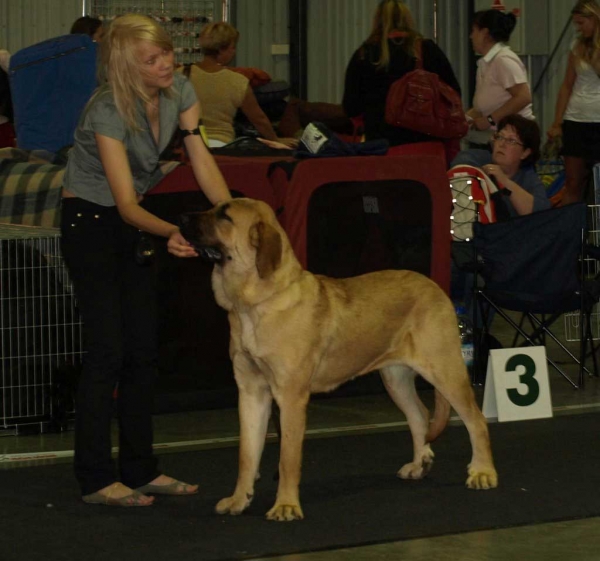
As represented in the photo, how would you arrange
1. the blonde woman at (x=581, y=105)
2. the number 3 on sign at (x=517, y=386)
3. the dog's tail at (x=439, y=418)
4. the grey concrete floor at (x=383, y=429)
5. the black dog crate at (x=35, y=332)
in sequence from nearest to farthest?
the grey concrete floor at (x=383, y=429)
the dog's tail at (x=439, y=418)
the black dog crate at (x=35, y=332)
the number 3 on sign at (x=517, y=386)
the blonde woman at (x=581, y=105)

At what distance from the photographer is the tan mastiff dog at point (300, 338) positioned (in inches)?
177

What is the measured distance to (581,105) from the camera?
345 inches

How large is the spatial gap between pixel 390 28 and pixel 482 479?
12.0 feet

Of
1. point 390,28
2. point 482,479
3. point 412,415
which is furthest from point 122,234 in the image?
point 390,28

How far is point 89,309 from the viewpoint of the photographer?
4.66m

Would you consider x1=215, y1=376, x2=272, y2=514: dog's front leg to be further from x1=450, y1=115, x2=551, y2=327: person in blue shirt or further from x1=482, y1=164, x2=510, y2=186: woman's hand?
x1=482, y1=164, x2=510, y2=186: woman's hand

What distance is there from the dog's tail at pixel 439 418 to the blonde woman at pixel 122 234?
0.96 metres

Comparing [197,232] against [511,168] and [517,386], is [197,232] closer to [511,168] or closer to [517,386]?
[517,386]

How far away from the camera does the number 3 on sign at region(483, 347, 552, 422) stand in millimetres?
6141

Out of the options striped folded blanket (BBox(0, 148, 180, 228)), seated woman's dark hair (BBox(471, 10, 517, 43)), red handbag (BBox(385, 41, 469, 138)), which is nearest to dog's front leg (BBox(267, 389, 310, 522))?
striped folded blanket (BBox(0, 148, 180, 228))

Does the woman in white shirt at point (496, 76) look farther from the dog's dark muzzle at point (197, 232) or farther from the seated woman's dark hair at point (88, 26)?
the dog's dark muzzle at point (197, 232)

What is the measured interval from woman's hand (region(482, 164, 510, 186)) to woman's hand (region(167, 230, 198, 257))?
3.23 meters

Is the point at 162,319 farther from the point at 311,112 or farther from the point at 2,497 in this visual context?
the point at 311,112

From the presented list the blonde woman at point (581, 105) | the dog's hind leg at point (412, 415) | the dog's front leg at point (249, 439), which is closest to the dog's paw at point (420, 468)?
the dog's hind leg at point (412, 415)
